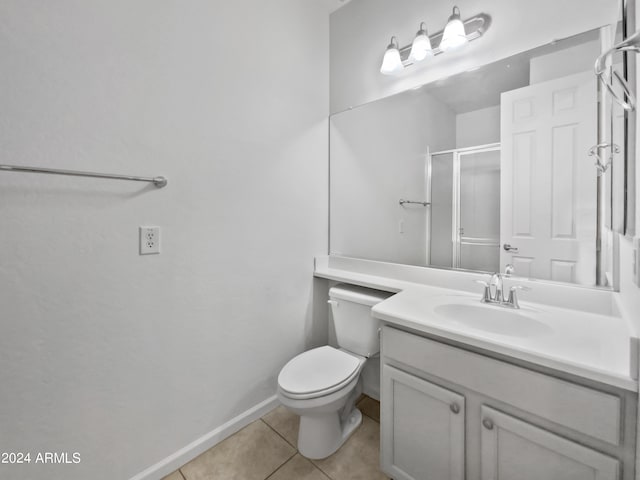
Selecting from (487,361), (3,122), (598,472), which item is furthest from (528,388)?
(3,122)

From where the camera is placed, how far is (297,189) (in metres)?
1.83

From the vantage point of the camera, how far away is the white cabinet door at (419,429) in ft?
3.28

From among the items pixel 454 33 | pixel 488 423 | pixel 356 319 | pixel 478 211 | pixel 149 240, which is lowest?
pixel 488 423

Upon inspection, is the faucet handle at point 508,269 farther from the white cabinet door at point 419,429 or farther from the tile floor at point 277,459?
the tile floor at point 277,459

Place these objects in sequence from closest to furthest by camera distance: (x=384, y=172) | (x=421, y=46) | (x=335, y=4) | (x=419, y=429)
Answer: (x=419, y=429), (x=421, y=46), (x=384, y=172), (x=335, y=4)

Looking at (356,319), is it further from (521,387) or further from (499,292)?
(521,387)

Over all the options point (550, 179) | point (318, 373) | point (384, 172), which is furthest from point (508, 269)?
point (318, 373)

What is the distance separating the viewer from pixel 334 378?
53.8 inches

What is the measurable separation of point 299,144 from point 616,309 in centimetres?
170

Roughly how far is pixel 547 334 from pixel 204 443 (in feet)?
5.25

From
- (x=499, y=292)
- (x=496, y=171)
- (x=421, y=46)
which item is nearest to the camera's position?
(x=499, y=292)

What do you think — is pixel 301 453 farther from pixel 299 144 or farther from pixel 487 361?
pixel 299 144

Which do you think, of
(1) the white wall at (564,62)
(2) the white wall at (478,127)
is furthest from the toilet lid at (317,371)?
(1) the white wall at (564,62)

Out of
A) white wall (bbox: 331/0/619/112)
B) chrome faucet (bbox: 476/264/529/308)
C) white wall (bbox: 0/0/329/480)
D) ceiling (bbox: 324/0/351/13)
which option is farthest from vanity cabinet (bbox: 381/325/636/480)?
ceiling (bbox: 324/0/351/13)
